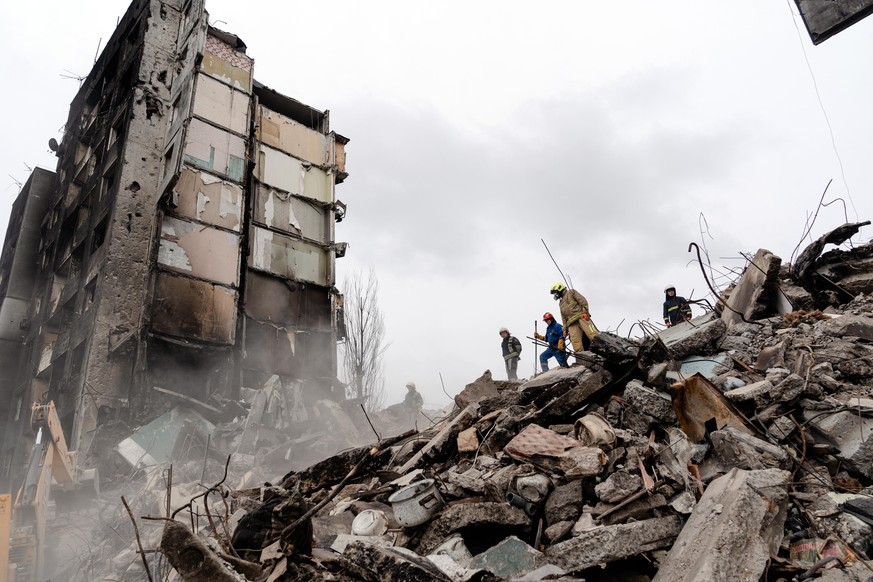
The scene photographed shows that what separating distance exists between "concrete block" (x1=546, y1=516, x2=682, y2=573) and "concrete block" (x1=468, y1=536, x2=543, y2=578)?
122 mm

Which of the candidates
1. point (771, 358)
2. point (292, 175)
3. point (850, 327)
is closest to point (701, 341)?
point (771, 358)

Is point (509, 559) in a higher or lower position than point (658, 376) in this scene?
lower

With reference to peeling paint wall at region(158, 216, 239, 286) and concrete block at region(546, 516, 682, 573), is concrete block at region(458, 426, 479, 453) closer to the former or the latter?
concrete block at region(546, 516, 682, 573)

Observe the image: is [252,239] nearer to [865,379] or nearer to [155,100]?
[155,100]

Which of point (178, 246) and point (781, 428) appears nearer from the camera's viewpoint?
point (781, 428)

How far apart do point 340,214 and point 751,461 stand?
1368 centimetres

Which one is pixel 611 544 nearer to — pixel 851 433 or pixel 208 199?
pixel 851 433

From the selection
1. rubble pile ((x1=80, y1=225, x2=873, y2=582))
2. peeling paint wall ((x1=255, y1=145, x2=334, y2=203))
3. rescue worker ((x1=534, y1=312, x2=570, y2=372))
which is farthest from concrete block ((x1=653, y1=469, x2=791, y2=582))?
peeling paint wall ((x1=255, y1=145, x2=334, y2=203))

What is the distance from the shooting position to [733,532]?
2.42 m

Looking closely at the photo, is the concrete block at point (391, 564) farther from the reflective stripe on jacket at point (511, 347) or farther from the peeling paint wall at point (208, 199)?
A: the peeling paint wall at point (208, 199)

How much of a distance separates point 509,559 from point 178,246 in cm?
1128

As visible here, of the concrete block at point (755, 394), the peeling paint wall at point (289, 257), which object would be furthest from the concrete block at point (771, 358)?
the peeling paint wall at point (289, 257)

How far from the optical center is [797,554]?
2.59 m

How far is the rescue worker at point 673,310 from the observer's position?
8672 millimetres
